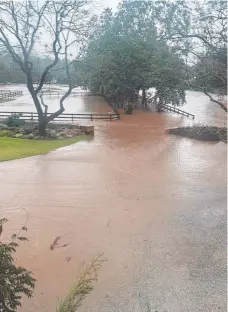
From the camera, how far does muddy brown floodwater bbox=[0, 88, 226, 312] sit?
6.21m

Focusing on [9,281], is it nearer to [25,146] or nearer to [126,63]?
[25,146]

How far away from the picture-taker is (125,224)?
9.05m

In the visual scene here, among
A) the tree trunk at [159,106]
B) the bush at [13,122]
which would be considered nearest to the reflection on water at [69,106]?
the tree trunk at [159,106]

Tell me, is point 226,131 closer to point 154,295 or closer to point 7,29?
point 7,29

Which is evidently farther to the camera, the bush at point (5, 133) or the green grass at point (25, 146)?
the bush at point (5, 133)

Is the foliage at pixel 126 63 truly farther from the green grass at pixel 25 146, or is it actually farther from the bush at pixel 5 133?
the green grass at pixel 25 146

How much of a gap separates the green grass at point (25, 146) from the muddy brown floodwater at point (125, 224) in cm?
88

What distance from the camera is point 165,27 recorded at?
43.2 feet

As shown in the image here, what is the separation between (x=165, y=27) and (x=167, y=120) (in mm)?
17626

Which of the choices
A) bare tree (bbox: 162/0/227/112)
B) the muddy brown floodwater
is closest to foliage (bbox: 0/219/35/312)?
the muddy brown floodwater

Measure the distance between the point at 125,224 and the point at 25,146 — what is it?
11115mm

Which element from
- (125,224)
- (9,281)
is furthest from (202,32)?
(9,281)

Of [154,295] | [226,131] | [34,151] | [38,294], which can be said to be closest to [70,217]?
[38,294]

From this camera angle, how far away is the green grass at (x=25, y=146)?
1649 centimetres
